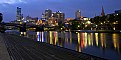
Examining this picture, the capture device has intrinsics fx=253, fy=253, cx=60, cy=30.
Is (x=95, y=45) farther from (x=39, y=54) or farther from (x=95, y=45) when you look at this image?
(x=39, y=54)

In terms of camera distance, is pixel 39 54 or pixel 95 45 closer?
pixel 39 54

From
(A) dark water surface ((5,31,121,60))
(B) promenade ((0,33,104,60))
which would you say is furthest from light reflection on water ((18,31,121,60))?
(B) promenade ((0,33,104,60))

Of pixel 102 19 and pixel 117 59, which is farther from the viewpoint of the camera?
pixel 102 19

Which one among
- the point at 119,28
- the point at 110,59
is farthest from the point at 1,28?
the point at 110,59

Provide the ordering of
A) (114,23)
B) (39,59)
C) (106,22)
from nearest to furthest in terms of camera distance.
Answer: (39,59) → (114,23) → (106,22)

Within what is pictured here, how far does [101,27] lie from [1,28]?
69.8m

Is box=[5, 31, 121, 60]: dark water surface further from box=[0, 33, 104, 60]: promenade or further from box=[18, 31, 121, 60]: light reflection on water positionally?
box=[0, 33, 104, 60]: promenade

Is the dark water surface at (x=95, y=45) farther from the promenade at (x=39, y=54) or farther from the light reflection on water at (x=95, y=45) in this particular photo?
the promenade at (x=39, y=54)


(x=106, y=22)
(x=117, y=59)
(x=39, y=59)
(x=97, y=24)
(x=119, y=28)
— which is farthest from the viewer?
(x=97, y=24)

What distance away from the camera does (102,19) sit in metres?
182

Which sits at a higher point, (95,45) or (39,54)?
(39,54)

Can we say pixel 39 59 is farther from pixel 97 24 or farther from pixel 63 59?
pixel 97 24

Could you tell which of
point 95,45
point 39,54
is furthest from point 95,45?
point 39,54

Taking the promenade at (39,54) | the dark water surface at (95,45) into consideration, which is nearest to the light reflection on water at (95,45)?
the dark water surface at (95,45)
